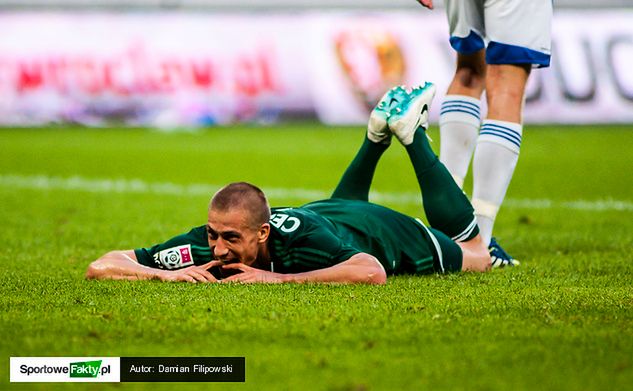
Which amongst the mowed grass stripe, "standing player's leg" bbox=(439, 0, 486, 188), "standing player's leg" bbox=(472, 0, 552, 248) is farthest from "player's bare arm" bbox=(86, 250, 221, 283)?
the mowed grass stripe

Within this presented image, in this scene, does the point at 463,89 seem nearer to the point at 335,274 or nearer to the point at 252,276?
the point at 335,274

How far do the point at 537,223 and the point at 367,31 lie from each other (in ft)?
35.5

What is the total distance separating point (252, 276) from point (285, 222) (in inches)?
10.5

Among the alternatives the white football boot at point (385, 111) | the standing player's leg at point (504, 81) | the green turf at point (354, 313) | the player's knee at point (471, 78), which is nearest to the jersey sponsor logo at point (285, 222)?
the green turf at point (354, 313)

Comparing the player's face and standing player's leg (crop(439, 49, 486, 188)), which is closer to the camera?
the player's face

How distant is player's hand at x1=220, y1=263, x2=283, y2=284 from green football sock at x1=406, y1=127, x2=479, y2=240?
1.01m

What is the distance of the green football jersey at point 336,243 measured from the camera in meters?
4.75

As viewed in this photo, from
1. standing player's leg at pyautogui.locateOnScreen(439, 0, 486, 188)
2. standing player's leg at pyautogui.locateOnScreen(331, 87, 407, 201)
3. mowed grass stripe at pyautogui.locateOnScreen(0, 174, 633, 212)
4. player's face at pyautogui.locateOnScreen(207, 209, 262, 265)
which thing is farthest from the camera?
mowed grass stripe at pyautogui.locateOnScreen(0, 174, 633, 212)

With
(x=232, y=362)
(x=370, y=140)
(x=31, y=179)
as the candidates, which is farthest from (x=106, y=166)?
(x=232, y=362)

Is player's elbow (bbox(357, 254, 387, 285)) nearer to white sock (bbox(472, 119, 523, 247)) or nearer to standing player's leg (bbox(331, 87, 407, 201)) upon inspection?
standing player's leg (bbox(331, 87, 407, 201))

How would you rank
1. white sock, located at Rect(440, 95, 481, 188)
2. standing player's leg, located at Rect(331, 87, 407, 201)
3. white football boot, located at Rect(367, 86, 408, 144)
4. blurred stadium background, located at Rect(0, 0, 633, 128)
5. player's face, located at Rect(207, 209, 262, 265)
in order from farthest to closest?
1. blurred stadium background, located at Rect(0, 0, 633, 128)
2. white sock, located at Rect(440, 95, 481, 188)
3. standing player's leg, located at Rect(331, 87, 407, 201)
4. white football boot, located at Rect(367, 86, 408, 144)
5. player's face, located at Rect(207, 209, 262, 265)

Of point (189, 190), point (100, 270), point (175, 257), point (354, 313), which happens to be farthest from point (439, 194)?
point (189, 190)

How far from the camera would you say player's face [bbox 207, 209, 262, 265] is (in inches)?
180

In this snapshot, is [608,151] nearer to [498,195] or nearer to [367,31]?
[367,31]
